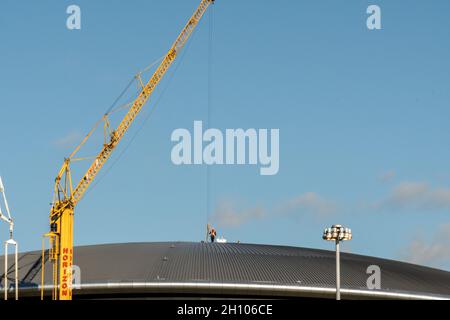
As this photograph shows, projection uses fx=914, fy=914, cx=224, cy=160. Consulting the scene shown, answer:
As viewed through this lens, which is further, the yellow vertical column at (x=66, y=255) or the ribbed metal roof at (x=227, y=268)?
the yellow vertical column at (x=66, y=255)

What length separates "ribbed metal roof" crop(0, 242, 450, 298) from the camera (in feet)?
354

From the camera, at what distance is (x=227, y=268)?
113m

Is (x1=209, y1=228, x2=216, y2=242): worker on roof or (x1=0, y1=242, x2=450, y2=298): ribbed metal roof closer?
(x1=0, y1=242, x2=450, y2=298): ribbed metal roof

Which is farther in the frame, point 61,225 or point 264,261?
point 61,225

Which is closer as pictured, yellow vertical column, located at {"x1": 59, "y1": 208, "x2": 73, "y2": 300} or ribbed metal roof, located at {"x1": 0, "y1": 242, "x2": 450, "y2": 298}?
ribbed metal roof, located at {"x1": 0, "y1": 242, "x2": 450, "y2": 298}

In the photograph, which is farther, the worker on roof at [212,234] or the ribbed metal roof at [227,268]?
the worker on roof at [212,234]

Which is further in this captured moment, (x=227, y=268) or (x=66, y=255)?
(x=66, y=255)

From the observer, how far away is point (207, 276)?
4267 inches

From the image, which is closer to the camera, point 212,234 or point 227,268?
point 227,268

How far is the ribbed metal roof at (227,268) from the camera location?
108m
